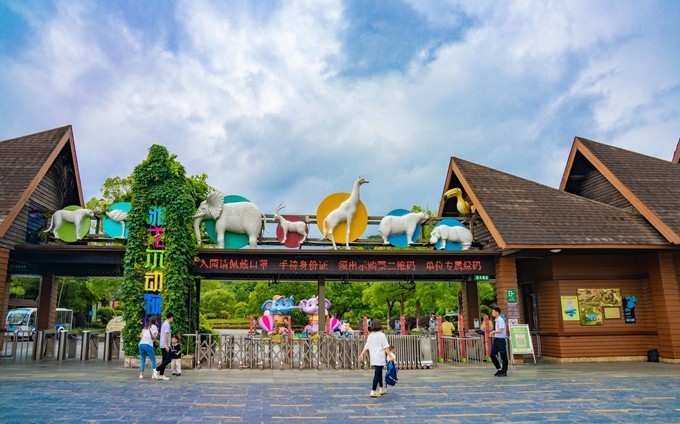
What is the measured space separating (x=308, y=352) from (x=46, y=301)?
1168cm

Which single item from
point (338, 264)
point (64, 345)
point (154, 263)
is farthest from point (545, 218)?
point (64, 345)

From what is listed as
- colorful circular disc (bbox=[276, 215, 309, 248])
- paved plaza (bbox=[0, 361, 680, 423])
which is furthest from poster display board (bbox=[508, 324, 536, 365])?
colorful circular disc (bbox=[276, 215, 309, 248])

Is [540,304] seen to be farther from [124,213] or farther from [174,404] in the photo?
[124,213]

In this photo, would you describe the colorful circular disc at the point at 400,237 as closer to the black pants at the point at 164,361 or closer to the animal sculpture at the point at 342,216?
the animal sculpture at the point at 342,216

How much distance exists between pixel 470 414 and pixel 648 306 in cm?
1188

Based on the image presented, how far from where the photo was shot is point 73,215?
16.5 metres

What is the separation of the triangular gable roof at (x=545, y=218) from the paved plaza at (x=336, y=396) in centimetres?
382

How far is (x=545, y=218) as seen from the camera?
16.5m

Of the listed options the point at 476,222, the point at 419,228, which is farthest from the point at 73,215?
the point at 476,222

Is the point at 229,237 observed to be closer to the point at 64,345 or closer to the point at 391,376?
the point at 64,345

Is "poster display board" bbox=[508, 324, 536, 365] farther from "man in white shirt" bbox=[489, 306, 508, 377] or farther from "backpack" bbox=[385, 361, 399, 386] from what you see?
"backpack" bbox=[385, 361, 399, 386]

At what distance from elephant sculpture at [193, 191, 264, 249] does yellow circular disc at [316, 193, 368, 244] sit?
2190 mm

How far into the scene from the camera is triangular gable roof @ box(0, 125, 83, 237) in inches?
578

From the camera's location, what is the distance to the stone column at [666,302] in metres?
15.6
